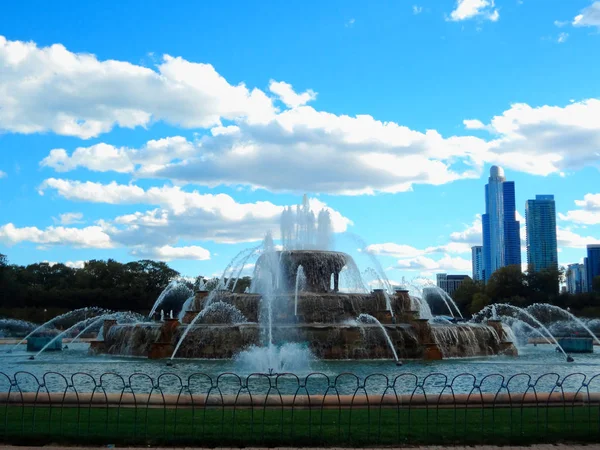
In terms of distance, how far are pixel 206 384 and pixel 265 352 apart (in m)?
5.72

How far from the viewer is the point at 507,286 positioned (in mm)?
93688

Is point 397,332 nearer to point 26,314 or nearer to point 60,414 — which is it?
point 60,414

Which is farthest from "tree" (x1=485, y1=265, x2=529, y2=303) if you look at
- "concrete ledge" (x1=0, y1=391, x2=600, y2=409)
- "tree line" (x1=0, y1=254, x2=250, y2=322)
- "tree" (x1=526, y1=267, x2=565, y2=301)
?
"concrete ledge" (x1=0, y1=391, x2=600, y2=409)

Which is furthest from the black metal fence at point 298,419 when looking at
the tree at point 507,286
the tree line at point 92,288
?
the tree at point 507,286

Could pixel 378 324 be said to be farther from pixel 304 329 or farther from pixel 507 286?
pixel 507 286

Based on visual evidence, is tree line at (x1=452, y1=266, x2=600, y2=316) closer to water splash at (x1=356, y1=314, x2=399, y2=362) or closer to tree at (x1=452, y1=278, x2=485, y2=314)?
tree at (x1=452, y1=278, x2=485, y2=314)

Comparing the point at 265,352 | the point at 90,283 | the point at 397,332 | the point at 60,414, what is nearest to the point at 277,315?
the point at 397,332

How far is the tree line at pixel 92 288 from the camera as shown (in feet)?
288

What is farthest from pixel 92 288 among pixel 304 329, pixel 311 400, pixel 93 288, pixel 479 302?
pixel 311 400

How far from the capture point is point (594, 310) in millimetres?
79812

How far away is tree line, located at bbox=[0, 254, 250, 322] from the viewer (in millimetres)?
87875

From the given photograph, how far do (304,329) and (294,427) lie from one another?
16.5 m

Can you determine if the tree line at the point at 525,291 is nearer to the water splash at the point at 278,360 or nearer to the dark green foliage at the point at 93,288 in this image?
the dark green foliage at the point at 93,288

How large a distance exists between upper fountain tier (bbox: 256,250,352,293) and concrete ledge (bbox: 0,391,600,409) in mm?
27124
